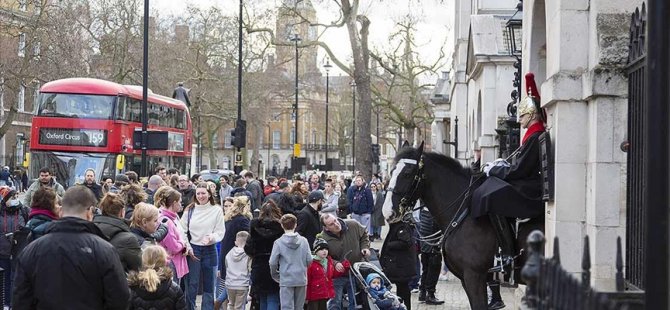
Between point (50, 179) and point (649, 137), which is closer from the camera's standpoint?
point (649, 137)

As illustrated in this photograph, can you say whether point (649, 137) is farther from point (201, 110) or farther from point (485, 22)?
point (201, 110)

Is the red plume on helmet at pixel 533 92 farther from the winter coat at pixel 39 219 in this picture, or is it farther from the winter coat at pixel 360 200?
the winter coat at pixel 360 200

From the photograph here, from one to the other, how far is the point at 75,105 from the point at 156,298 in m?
24.6

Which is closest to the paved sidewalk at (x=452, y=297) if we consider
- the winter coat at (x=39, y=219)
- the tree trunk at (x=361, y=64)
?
the winter coat at (x=39, y=219)

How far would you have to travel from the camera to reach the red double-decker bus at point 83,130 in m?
31.3

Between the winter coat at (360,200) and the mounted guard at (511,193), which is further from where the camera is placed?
the winter coat at (360,200)

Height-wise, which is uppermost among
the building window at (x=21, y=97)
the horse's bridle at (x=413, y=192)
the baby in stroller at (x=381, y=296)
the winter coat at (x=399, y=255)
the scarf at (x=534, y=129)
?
the building window at (x=21, y=97)

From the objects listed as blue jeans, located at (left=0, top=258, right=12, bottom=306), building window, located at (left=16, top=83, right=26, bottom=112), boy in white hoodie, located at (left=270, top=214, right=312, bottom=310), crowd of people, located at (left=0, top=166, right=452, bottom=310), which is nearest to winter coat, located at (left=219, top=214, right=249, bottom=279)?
crowd of people, located at (left=0, top=166, right=452, bottom=310)

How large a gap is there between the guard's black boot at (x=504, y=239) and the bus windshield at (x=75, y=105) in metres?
23.8

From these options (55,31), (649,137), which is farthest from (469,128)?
(649,137)

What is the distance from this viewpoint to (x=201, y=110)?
71312 millimetres

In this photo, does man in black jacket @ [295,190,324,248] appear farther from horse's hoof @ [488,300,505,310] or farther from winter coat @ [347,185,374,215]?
winter coat @ [347,185,374,215]

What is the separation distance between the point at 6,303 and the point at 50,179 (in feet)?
13.3

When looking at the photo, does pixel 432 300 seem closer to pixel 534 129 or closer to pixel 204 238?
pixel 204 238
